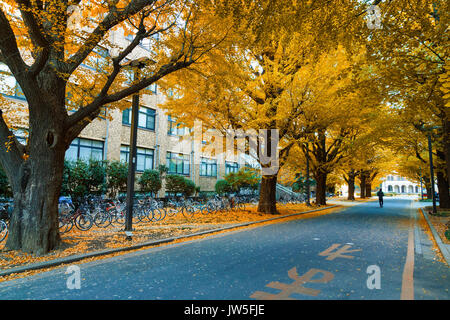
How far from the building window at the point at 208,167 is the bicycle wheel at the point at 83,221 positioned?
2072 cm

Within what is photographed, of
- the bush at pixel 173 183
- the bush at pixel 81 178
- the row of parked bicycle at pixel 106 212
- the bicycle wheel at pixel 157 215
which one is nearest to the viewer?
the row of parked bicycle at pixel 106 212

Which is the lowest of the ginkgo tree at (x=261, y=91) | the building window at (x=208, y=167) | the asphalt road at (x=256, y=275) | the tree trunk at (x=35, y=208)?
the asphalt road at (x=256, y=275)

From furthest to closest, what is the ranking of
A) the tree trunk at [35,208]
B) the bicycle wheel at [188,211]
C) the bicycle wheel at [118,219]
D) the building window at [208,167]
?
1. the building window at [208,167]
2. the bicycle wheel at [188,211]
3. the bicycle wheel at [118,219]
4. the tree trunk at [35,208]

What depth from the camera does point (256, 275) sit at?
205 inches

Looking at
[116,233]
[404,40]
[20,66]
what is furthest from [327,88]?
[20,66]

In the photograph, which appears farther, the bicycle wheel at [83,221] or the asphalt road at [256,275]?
the bicycle wheel at [83,221]

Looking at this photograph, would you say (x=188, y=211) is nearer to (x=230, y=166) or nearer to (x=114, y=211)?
(x=114, y=211)

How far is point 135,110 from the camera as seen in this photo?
9.40 m

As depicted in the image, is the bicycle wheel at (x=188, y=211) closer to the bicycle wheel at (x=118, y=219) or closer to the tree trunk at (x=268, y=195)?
the bicycle wheel at (x=118, y=219)

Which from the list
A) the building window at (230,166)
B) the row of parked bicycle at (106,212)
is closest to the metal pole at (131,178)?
the row of parked bicycle at (106,212)

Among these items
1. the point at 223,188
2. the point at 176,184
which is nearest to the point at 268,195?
the point at 176,184

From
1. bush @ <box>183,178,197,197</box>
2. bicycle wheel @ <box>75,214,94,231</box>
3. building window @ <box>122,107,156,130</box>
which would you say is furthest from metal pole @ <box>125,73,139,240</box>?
building window @ <box>122,107,156,130</box>

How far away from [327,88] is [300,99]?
5.22ft

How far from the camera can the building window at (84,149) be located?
1907 centimetres
